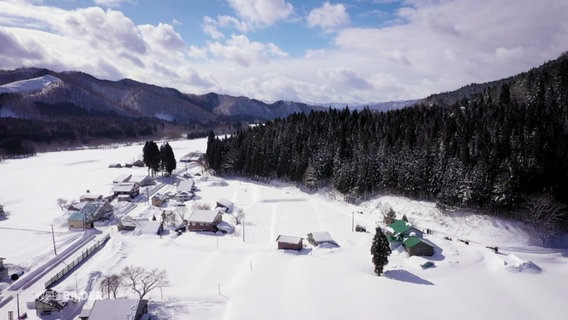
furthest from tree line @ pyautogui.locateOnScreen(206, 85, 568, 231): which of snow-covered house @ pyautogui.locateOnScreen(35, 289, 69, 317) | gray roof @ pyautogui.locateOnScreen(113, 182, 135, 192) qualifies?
snow-covered house @ pyautogui.locateOnScreen(35, 289, 69, 317)

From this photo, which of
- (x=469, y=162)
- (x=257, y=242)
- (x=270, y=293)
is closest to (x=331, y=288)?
(x=270, y=293)

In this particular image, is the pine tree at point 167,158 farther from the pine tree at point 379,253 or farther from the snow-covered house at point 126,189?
the pine tree at point 379,253

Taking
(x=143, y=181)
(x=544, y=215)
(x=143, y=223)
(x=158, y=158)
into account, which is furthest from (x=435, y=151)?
(x=158, y=158)

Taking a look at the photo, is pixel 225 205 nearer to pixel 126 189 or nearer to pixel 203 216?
pixel 203 216

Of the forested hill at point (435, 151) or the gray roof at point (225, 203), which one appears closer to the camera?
the forested hill at point (435, 151)

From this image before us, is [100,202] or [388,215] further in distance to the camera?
[100,202]

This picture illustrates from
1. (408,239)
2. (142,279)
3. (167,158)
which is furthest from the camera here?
(167,158)

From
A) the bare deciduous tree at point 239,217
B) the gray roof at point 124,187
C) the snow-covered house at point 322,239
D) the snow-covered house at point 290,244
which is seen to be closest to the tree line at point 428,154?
the snow-covered house at point 322,239

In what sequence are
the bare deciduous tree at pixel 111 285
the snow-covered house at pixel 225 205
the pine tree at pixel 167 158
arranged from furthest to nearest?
the pine tree at pixel 167 158, the snow-covered house at pixel 225 205, the bare deciduous tree at pixel 111 285
